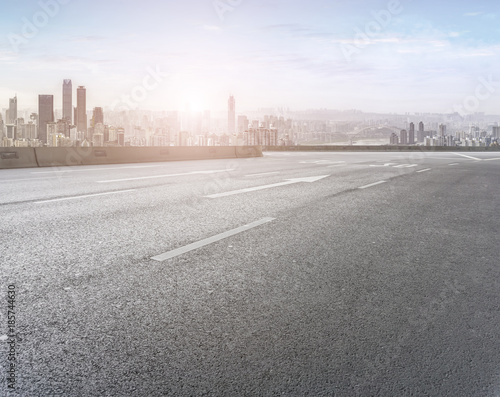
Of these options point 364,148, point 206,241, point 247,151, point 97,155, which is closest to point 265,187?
point 206,241

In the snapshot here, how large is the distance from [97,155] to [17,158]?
323 cm

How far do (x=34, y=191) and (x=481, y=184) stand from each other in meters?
10.9

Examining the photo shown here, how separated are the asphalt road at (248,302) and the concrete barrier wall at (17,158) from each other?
1055cm

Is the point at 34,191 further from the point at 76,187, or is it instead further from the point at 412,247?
the point at 412,247

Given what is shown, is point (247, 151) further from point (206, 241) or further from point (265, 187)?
point (206, 241)

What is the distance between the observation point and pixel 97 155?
19.2 meters

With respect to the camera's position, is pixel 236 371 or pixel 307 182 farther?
pixel 307 182

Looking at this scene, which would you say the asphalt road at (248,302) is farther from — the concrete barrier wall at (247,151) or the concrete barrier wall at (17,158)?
the concrete barrier wall at (247,151)

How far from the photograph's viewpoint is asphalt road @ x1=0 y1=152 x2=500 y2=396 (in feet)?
7.85

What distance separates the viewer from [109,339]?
274 cm

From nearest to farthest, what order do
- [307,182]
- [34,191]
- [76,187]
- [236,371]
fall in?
[236,371] < [34,191] < [76,187] < [307,182]

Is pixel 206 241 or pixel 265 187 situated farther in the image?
pixel 265 187

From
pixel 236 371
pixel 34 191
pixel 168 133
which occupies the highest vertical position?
pixel 168 133

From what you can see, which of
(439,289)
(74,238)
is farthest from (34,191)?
(439,289)
